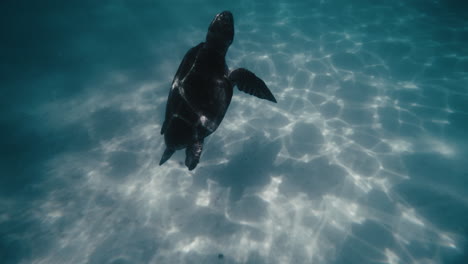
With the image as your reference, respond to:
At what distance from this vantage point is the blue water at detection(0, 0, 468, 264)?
4488mm

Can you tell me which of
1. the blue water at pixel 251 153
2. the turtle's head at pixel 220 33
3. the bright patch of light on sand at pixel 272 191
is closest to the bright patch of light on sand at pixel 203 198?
the blue water at pixel 251 153

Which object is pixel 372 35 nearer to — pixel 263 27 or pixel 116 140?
pixel 263 27

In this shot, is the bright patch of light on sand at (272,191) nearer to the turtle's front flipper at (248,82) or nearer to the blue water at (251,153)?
the blue water at (251,153)

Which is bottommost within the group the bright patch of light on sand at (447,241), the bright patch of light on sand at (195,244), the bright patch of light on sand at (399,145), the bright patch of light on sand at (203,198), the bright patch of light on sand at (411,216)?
the bright patch of light on sand at (447,241)

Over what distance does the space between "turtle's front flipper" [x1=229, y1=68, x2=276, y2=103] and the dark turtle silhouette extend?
0.83 feet

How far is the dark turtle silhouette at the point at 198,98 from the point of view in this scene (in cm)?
322

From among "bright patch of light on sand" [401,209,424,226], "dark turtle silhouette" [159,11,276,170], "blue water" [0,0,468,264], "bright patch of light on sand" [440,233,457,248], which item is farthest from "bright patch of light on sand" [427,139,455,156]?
"dark turtle silhouette" [159,11,276,170]

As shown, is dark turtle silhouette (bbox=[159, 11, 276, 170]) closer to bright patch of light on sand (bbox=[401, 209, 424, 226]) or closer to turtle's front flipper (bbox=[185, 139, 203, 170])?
turtle's front flipper (bbox=[185, 139, 203, 170])

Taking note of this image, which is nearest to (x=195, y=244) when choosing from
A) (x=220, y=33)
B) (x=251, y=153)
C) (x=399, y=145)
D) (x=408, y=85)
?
(x=251, y=153)

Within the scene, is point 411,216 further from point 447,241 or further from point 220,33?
point 220,33

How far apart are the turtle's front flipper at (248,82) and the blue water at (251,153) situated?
215 centimetres

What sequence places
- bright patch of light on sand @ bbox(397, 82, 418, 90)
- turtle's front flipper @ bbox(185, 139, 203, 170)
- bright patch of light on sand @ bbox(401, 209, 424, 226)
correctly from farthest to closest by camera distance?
bright patch of light on sand @ bbox(397, 82, 418, 90) → bright patch of light on sand @ bbox(401, 209, 424, 226) → turtle's front flipper @ bbox(185, 139, 203, 170)

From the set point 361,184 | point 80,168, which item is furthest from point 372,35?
point 80,168

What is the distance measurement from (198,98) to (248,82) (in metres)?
1.10
